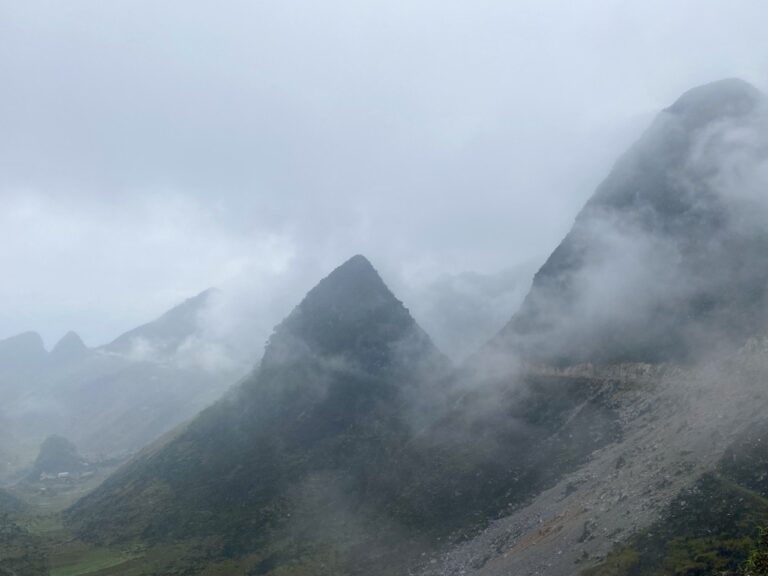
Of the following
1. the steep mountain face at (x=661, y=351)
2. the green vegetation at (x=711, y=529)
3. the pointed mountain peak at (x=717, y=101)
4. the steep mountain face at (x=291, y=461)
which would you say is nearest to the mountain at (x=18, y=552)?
the steep mountain face at (x=291, y=461)

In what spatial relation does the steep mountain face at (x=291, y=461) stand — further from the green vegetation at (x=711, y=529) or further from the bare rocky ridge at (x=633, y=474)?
the green vegetation at (x=711, y=529)

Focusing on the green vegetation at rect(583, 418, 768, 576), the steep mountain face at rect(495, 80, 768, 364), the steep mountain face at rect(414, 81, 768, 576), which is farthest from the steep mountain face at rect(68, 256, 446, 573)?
the green vegetation at rect(583, 418, 768, 576)

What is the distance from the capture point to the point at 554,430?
402 feet

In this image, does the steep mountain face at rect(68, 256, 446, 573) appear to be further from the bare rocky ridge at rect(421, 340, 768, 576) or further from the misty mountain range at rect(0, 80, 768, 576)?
the bare rocky ridge at rect(421, 340, 768, 576)

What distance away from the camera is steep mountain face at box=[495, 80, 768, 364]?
122 m

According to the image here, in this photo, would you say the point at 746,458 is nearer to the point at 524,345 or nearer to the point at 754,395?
the point at 754,395

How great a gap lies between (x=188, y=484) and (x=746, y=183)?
148m

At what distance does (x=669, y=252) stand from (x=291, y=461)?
9875 cm

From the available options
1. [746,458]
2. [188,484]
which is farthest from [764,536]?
[188,484]

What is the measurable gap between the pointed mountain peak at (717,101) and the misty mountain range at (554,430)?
0.70 m

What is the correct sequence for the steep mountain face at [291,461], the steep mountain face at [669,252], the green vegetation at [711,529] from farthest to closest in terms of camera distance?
the steep mountain face at [291,461] → the steep mountain face at [669,252] → the green vegetation at [711,529]

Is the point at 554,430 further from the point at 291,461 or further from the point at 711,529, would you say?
the point at 291,461

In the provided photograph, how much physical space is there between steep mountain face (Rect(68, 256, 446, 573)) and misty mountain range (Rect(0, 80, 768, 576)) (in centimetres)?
61

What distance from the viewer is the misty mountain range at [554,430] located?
8500 cm
